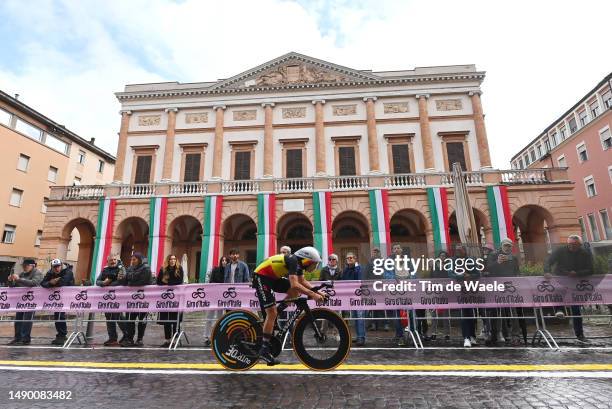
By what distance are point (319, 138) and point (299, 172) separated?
2517 mm

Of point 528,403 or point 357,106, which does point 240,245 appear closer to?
point 357,106

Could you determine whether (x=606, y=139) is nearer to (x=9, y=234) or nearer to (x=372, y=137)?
(x=372, y=137)

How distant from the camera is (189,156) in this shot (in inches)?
925

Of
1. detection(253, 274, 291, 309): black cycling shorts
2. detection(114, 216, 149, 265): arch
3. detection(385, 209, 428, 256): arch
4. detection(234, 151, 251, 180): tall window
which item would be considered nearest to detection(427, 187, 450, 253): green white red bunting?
detection(385, 209, 428, 256): arch

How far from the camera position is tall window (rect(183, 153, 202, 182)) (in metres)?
23.0

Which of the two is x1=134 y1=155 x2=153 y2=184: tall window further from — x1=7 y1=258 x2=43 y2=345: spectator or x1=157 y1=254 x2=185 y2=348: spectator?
x1=157 y1=254 x2=185 y2=348: spectator

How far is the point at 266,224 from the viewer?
19750 millimetres

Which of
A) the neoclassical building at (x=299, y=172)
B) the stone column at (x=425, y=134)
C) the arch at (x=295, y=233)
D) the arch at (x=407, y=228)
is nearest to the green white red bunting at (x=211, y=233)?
the neoclassical building at (x=299, y=172)

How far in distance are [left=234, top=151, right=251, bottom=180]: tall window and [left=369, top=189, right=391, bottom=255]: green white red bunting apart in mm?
8073

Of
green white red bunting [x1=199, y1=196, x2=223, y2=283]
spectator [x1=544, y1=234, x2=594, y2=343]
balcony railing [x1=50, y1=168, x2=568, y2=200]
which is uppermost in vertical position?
balcony railing [x1=50, y1=168, x2=568, y2=200]

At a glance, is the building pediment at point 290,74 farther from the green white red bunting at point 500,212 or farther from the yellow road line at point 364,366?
the yellow road line at point 364,366

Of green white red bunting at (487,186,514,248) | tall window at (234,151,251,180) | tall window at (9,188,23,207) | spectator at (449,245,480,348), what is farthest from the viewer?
tall window at (9,188,23,207)

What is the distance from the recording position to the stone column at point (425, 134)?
21.5 m

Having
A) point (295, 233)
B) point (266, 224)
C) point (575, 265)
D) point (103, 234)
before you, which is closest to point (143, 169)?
point (103, 234)
